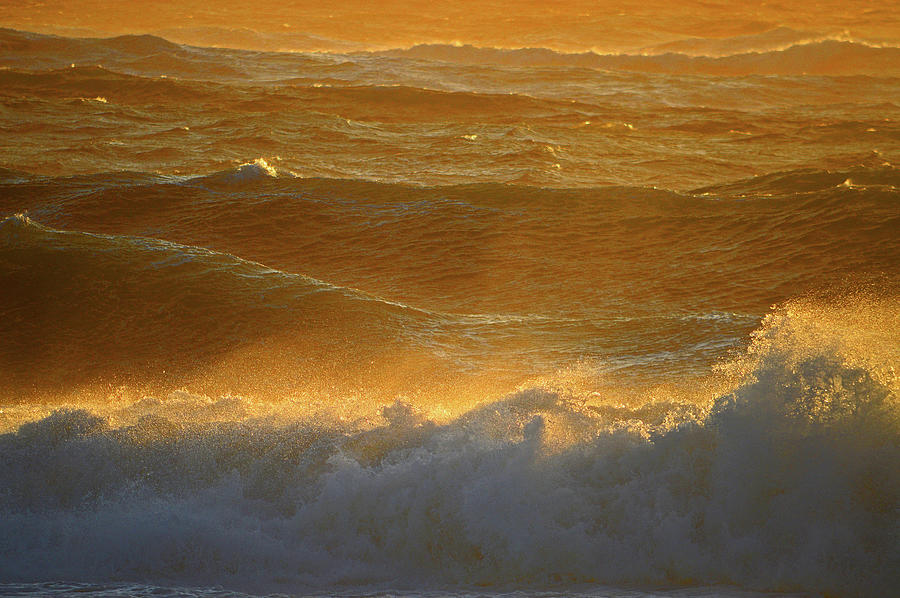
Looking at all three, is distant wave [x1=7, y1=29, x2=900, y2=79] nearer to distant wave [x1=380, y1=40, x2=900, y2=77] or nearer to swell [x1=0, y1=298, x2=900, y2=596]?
distant wave [x1=380, y1=40, x2=900, y2=77]

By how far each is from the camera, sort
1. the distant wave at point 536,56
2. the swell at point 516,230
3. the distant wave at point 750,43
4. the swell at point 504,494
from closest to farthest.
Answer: the swell at point 504,494 < the swell at point 516,230 < the distant wave at point 536,56 < the distant wave at point 750,43

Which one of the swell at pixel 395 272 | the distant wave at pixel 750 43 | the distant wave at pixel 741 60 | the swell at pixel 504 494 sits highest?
the distant wave at pixel 750 43

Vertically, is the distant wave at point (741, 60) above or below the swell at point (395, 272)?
above

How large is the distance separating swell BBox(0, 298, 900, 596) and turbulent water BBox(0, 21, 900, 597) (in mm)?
18

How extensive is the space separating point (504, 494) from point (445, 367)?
278 centimetres

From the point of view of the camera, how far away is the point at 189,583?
4.71 meters

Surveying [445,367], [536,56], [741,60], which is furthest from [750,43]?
[445,367]

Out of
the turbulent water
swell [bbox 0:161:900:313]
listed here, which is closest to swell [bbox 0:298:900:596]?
the turbulent water

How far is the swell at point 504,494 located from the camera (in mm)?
4727

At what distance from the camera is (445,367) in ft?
25.5

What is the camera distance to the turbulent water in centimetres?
482

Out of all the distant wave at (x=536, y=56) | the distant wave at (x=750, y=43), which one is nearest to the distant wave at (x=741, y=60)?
the distant wave at (x=536, y=56)

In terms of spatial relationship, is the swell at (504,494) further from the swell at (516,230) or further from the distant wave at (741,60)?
the distant wave at (741,60)

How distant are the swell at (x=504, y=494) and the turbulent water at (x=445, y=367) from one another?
2cm
